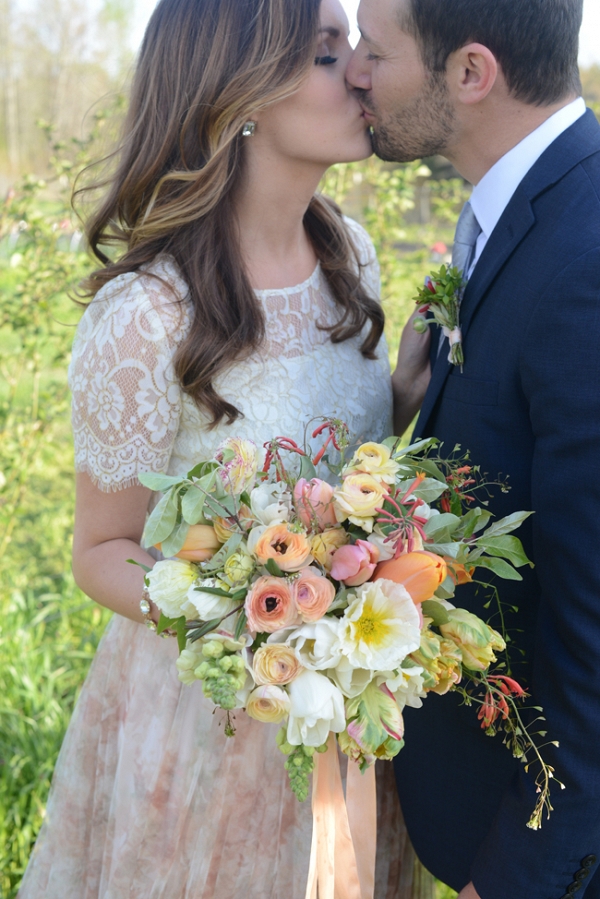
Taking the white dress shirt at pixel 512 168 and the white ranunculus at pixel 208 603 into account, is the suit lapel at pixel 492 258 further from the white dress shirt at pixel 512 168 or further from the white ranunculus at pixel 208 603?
the white ranunculus at pixel 208 603

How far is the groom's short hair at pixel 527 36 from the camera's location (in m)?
1.78

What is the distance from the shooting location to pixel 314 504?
1.38 meters

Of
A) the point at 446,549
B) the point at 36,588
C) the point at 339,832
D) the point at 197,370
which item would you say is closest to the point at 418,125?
the point at 197,370

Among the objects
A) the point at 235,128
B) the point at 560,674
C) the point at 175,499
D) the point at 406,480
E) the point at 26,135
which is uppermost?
the point at 26,135

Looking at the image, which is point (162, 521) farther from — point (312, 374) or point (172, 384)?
point (312, 374)

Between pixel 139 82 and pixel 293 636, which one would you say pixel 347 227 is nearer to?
pixel 139 82

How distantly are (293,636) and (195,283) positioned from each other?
3.74 feet

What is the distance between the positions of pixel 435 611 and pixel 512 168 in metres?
1.10

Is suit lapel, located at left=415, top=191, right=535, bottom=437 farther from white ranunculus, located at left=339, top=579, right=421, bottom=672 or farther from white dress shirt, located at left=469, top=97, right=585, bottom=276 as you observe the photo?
white ranunculus, located at left=339, top=579, right=421, bottom=672

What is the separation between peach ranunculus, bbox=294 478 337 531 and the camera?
138 cm

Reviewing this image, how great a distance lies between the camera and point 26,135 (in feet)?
71.5

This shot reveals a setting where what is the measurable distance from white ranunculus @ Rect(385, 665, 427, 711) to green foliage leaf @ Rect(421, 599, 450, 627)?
106 mm

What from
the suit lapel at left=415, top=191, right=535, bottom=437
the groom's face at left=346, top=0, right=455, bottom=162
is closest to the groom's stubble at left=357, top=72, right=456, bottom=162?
the groom's face at left=346, top=0, right=455, bottom=162

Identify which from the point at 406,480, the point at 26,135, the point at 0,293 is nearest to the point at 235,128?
the point at 406,480
